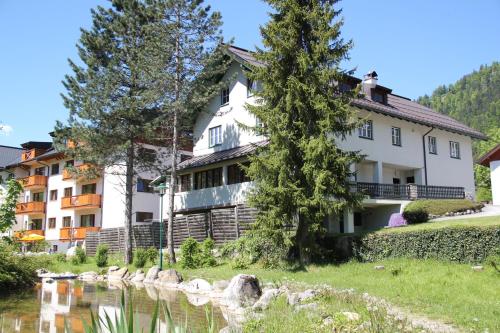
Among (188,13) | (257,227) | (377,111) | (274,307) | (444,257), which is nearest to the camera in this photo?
(274,307)

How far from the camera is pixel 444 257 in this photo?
15.8m

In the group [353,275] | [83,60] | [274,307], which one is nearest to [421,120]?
[353,275]

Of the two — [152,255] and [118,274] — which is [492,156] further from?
[118,274]

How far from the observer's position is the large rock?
46.0 feet

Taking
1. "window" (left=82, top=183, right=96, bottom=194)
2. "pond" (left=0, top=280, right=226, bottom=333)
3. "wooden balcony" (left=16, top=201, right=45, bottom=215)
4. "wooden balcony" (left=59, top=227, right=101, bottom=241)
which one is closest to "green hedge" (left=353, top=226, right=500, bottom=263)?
"pond" (left=0, top=280, right=226, bottom=333)

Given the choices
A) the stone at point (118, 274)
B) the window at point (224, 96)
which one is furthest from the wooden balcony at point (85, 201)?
the stone at point (118, 274)

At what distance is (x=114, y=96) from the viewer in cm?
2914

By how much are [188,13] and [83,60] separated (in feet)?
26.1

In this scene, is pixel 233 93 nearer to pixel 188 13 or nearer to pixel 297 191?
pixel 188 13

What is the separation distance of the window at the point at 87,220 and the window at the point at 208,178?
1853cm

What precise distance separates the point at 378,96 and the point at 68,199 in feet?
108

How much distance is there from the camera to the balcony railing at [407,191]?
2751 centimetres

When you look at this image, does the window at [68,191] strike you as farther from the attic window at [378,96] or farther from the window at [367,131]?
the window at [367,131]

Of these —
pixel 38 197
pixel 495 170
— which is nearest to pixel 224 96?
pixel 495 170
